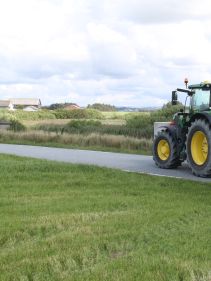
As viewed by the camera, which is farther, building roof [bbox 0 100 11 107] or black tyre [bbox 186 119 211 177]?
building roof [bbox 0 100 11 107]

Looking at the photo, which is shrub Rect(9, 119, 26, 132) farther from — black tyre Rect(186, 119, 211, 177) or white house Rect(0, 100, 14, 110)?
white house Rect(0, 100, 14, 110)

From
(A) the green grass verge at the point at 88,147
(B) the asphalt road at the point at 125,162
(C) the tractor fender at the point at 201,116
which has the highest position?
(C) the tractor fender at the point at 201,116

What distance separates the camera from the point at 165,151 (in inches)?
690

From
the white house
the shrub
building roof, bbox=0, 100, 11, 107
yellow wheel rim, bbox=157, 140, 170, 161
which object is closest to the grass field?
yellow wheel rim, bbox=157, 140, 170, 161

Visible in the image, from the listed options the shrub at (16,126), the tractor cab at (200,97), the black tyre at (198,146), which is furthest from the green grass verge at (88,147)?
the black tyre at (198,146)

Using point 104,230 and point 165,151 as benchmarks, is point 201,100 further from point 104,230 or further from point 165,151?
point 104,230

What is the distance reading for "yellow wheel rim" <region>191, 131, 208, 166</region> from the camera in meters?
15.6

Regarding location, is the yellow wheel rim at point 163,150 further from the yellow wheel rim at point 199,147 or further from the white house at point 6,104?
the white house at point 6,104

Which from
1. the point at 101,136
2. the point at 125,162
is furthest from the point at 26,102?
the point at 125,162

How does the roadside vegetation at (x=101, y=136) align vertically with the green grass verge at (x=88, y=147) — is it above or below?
above

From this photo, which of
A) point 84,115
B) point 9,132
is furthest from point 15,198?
point 84,115

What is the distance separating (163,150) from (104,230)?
395 inches

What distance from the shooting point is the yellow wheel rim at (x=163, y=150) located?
57.1 ft

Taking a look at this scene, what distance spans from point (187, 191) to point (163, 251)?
521 centimetres
